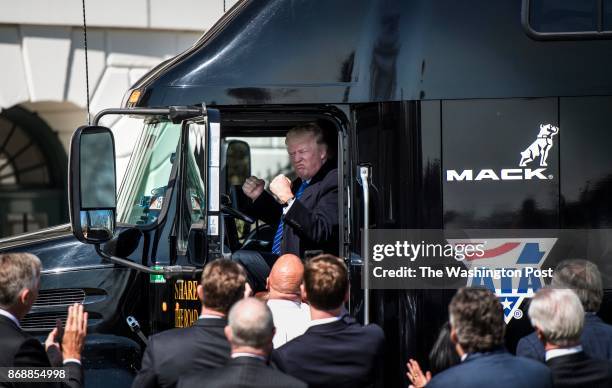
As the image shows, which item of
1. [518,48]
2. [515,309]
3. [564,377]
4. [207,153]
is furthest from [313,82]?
[564,377]

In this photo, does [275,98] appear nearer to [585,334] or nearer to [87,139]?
[87,139]

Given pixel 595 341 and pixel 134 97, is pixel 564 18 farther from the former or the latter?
pixel 134 97

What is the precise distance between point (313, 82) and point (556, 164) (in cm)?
126

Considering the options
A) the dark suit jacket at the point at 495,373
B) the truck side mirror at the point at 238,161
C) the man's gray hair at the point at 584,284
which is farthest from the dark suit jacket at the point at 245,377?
the truck side mirror at the point at 238,161

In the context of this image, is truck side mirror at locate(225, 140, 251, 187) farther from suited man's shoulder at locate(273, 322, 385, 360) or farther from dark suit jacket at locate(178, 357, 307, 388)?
dark suit jacket at locate(178, 357, 307, 388)

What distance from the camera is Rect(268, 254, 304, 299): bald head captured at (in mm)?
5418

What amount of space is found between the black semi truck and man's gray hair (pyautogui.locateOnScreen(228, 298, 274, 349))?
138 cm

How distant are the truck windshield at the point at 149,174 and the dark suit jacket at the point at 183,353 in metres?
1.35

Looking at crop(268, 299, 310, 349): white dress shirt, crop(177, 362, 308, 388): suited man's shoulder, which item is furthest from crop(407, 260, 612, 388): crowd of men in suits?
crop(268, 299, 310, 349): white dress shirt

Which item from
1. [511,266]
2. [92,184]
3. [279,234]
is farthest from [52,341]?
[511,266]

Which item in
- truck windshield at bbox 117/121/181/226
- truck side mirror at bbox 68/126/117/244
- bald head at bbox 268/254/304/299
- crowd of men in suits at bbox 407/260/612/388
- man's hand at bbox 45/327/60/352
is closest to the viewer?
crowd of men in suits at bbox 407/260/612/388

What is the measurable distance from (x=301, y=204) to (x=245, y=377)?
1.82 meters

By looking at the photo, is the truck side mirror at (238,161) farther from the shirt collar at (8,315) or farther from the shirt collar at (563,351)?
the shirt collar at (563,351)

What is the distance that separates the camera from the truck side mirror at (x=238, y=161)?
24.0ft
